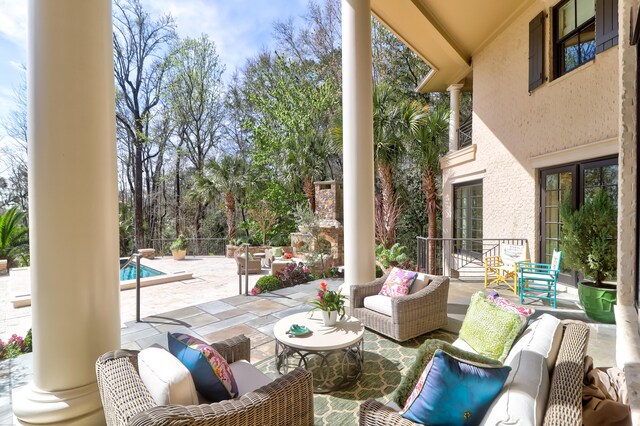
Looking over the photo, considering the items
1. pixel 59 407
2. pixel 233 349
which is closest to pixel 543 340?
pixel 233 349

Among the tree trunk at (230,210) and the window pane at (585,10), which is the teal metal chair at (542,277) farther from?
the tree trunk at (230,210)

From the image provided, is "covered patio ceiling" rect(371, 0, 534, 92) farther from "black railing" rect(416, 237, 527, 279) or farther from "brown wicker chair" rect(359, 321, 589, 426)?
"brown wicker chair" rect(359, 321, 589, 426)

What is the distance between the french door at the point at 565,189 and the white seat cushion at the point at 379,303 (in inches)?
125

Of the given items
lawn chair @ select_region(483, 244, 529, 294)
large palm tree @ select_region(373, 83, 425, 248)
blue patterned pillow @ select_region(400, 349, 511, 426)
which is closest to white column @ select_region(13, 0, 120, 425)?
blue patterned pillow @ select_region(400, 349, 511, 426)

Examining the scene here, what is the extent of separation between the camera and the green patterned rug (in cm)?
259

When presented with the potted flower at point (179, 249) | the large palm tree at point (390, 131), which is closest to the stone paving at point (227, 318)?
the large palm tree at point (390, 131)

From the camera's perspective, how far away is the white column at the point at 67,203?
6.68ft

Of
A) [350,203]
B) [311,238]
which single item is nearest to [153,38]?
[311,238]

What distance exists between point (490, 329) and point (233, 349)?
194 cm

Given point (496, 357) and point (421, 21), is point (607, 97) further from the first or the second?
point (496, 357)

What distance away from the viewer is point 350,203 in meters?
4.69

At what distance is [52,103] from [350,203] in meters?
3.45

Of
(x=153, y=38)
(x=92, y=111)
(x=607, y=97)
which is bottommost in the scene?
(x=92, y=111)

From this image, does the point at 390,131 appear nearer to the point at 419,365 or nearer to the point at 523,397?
the point at 419,365
